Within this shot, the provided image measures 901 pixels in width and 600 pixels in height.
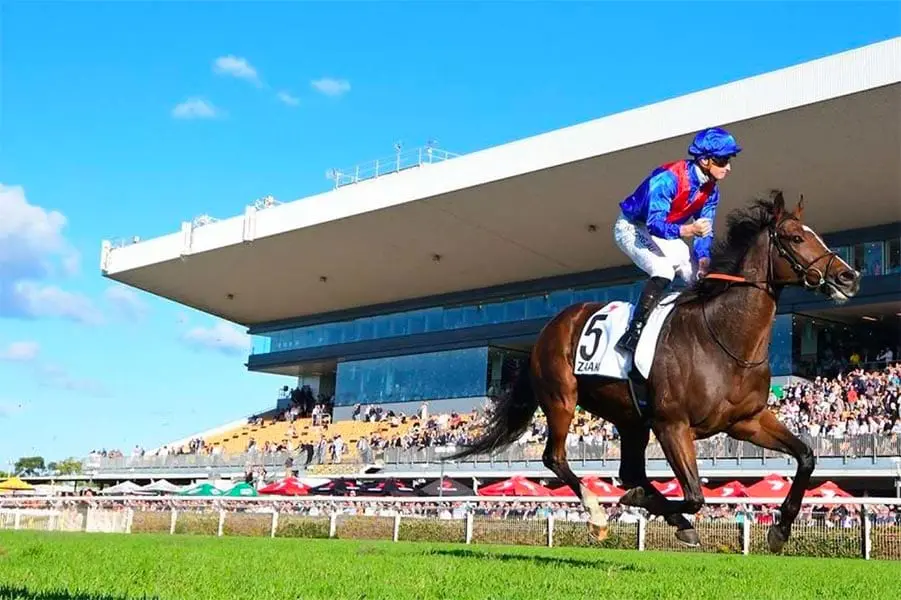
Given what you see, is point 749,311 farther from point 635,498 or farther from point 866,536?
point 866,536

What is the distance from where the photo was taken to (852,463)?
851 inches

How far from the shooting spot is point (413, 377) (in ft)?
141

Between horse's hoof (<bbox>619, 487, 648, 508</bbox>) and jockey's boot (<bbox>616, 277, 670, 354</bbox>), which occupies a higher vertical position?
jockey's boot (<bbox>616, 277, 670, 354</bbox>)

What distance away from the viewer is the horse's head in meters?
5.98

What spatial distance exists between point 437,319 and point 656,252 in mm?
35824

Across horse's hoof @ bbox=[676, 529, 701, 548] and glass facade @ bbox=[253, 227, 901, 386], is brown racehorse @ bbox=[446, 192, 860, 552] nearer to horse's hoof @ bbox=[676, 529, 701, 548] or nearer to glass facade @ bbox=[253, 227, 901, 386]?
horse's hoof @ bbox=[676, 529, 701, 548]

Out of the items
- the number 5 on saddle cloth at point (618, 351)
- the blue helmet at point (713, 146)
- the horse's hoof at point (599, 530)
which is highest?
the blue helmet at point (713, 146)

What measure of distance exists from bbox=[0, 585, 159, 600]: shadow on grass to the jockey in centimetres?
371

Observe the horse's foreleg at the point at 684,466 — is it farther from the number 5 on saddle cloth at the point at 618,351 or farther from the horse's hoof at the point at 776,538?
the horse's hoof at the point at 776,538

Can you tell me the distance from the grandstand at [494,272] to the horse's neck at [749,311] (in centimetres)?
1664

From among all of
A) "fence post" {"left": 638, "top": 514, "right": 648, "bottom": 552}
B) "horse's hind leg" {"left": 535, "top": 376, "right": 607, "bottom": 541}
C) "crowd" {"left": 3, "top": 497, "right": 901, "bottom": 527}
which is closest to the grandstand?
"crowd" {"left": 3, "top": 497, "right": 901, "bottom": 527}

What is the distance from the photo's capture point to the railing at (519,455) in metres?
21.5

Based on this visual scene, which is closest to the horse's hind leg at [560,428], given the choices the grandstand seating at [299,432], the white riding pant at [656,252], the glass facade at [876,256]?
the white riding pant at [656,252]

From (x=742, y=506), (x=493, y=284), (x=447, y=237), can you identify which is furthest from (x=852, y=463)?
(x=493, y=284)
